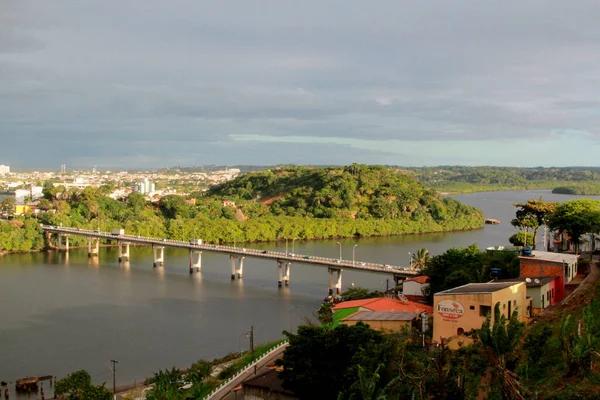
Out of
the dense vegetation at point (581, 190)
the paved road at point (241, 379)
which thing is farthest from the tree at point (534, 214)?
the dense vegetation at point (581, 190)

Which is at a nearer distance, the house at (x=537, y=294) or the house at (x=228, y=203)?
the house at (x=537, y=294)

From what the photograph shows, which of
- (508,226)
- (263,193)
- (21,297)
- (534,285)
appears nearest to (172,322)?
(21,297)

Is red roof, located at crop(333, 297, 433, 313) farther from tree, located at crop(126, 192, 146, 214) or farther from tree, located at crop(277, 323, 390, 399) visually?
tree, located at crop(126, 192, 146, 214)

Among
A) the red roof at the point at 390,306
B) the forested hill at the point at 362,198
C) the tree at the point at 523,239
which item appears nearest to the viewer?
the red roof at the point at 390,306

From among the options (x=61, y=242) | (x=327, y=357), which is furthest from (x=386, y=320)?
(x=61, y=242)

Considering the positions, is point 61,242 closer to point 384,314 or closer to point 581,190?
point 384,314

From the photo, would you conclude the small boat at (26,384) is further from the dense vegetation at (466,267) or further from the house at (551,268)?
the house at (551,268)

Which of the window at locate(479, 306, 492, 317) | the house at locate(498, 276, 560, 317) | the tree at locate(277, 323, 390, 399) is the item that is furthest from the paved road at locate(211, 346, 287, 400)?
the house at locate(498, 276, 560, 317)
